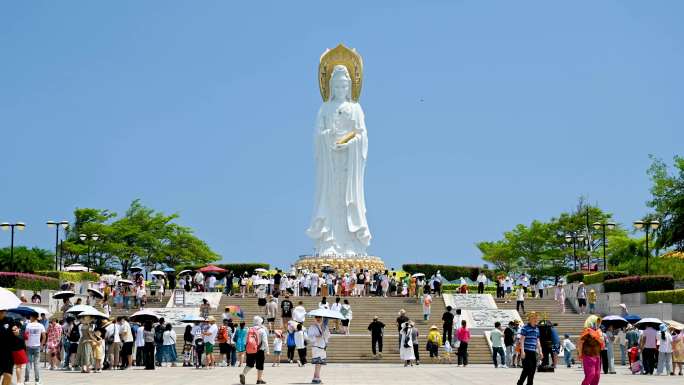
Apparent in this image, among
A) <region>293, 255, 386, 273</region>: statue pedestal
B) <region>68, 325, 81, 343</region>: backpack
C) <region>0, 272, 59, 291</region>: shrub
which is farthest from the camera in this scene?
<region>293, 255, 386, 273</region>: statue pedestal

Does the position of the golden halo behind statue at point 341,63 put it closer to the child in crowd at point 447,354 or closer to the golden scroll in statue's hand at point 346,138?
the golden scroll in statue's hand at point 346,138

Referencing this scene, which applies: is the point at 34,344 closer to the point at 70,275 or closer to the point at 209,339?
the point at 209,339

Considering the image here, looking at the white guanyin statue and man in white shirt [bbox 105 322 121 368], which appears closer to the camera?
man in white shirt [bbox 105 322 121 368]

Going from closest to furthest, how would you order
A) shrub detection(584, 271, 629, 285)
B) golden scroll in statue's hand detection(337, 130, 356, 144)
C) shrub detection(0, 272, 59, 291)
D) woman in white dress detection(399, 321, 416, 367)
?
1. woman in white dress detection(399, 321, 416, 367)
2. shrub detection(0, 272, 59, 291)
3. shrub detection(584, 271, 629, 285)
4. golden scroll in statue's hand detection(337, 130, 356, 144)

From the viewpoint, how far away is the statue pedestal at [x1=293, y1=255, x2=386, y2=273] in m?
49.7

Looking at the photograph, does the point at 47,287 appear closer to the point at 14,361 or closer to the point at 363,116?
the point at 363,116

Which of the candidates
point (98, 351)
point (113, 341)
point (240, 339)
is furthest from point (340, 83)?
point (98, 351)

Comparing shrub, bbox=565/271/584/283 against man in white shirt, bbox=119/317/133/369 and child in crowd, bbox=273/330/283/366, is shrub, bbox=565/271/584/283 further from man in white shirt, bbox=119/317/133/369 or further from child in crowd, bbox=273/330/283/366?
man in white shirt, bbox=119/317/133/369

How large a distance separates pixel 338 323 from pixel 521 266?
29.8 m

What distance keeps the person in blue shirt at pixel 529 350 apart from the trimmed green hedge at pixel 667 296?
1655 centimetres

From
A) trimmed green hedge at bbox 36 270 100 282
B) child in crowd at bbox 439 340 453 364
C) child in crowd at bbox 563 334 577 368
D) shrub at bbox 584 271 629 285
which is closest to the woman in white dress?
child in crowd at bbox 439 340 453 364

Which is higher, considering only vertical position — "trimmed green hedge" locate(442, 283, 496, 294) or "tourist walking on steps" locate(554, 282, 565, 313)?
"trimmed green hedge" locate(442, 283, 496, 294)

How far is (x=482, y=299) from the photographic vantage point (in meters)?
39.0

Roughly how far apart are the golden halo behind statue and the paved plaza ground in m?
27.7
